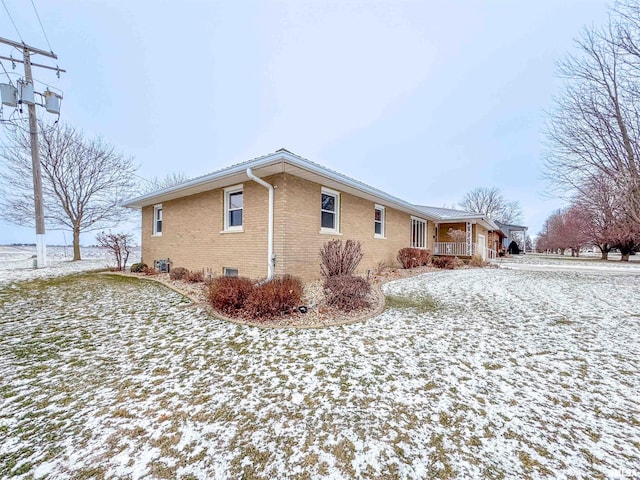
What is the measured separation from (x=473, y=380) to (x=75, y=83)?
21.9 meters

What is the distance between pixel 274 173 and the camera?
281 inches

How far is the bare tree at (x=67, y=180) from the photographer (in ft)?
47.2

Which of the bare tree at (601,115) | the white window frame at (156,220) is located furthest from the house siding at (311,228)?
the white window frame at (156,220)

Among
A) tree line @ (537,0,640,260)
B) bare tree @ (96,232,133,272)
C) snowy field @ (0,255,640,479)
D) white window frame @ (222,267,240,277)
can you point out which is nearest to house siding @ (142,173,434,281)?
white window frame @ (222,267,240,277)

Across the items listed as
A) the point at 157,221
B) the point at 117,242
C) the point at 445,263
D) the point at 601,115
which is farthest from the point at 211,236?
the point at 601,115

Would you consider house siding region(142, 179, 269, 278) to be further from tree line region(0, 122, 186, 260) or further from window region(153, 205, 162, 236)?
tree line region(0, 122, 186, 260)

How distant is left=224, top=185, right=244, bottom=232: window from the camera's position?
8320mm

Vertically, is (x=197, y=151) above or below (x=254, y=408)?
above

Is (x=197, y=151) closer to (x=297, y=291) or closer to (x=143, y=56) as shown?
(x=143, y=56)

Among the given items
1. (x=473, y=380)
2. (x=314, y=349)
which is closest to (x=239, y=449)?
(x=314, y=349)

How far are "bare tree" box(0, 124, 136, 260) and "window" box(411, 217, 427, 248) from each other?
53.3 feet

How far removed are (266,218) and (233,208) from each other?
6.05ft

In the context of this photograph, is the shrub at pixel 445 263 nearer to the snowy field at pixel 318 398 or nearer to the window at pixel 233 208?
the snowy field at pixel 318 398

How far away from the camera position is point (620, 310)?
18.5 ft
